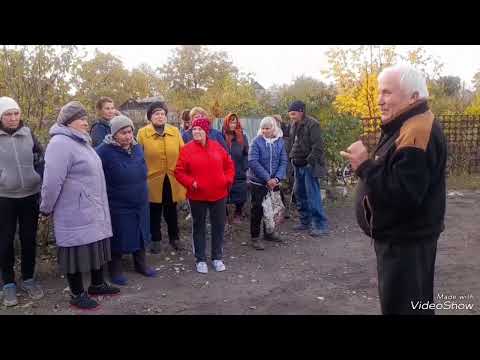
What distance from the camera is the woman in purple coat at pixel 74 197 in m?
4.03

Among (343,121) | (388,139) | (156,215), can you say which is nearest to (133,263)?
(156,215)

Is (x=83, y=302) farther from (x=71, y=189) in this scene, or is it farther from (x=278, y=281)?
(x=278, y=281)

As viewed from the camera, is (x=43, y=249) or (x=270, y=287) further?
(x=43, y=249)

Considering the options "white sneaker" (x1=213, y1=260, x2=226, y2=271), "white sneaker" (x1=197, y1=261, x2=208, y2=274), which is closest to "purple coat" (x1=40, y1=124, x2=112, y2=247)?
"white sneaker" (x1=197, y1=261, x2=208, y2=274)

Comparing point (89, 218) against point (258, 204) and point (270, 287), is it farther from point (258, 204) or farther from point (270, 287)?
point (258, 204)

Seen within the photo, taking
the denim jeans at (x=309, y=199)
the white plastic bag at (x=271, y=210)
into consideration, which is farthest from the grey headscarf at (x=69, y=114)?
the denim jeans at (x=309, y=199)

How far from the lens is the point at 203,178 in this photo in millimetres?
5184

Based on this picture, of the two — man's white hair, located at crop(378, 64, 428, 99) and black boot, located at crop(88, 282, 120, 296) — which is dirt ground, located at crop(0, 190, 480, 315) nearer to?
black boot, located at crop(88, 282, 120, 296)

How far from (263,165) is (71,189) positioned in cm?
298

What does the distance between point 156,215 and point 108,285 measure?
1.36 meters

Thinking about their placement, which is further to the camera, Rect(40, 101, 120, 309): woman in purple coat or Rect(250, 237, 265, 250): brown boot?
Rect(250, 237, 265, 250): brown boot

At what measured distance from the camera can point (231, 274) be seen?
5.37 metres

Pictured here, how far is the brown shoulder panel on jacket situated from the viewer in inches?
97.3

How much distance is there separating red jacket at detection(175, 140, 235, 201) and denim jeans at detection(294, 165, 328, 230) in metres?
2.12
